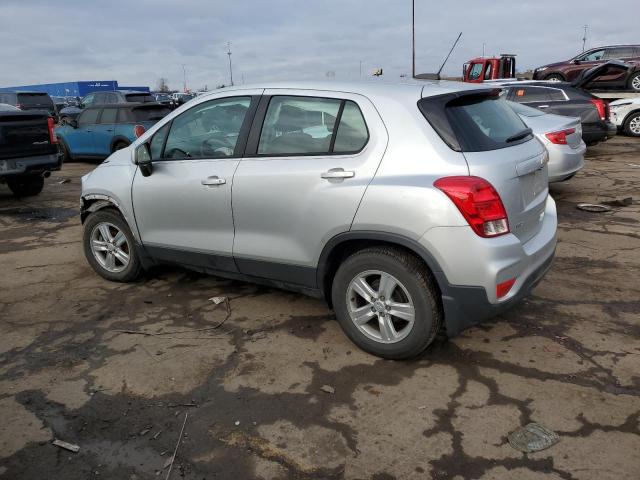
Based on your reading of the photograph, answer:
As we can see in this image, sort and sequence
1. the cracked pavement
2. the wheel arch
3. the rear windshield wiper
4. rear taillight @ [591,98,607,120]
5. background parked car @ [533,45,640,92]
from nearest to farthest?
the cracked pavement, the wheel arch, the rear windshield wiper, rear taillight @ [591,98,607,120], background parked car @ [533,45,640,92]

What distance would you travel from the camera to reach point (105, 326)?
13.1 ft

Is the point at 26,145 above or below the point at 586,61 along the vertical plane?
below

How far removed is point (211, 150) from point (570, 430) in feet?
9.76

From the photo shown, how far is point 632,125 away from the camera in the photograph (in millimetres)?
14352

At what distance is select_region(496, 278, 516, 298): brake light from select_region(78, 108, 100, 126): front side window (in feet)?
38.3

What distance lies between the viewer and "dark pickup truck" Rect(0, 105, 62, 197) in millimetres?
7715

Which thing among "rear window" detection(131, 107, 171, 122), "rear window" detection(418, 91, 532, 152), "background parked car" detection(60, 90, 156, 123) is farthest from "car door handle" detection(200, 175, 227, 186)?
"background parked car" detection(60, 90, 156, 123)

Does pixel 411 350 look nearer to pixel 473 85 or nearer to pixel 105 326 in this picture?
pixel 473 85

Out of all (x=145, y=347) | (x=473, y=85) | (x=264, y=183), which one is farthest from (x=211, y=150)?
(x=473, y=85)

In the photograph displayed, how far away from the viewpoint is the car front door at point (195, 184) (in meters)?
3.81

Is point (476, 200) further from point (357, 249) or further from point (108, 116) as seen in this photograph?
point (108, 116)

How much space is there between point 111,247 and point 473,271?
3.37m

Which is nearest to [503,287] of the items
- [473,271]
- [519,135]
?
[473,271]

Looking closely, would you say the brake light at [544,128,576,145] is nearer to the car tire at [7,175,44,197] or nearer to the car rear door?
the car tire at [7,175,44,197]
